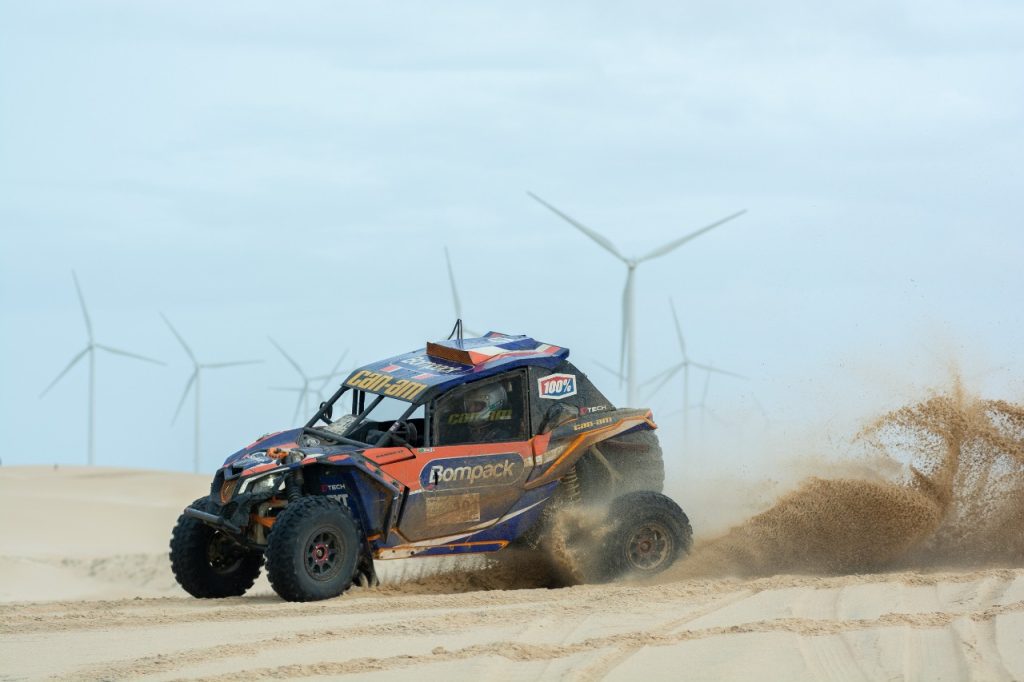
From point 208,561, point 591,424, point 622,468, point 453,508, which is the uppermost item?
point 591,424

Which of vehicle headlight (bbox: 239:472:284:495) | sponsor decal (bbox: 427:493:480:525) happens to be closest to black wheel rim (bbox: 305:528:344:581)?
vehicle headlight (bbox: 239:472:284:495)

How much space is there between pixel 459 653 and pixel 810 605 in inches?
125

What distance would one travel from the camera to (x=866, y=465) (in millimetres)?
14750

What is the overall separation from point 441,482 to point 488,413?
89cm

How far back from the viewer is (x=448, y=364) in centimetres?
1338

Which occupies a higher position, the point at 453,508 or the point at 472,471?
the point at 472,471

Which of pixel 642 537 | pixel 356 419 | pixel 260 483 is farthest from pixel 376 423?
pixel 642 537

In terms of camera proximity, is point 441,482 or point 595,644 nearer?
point 595,644

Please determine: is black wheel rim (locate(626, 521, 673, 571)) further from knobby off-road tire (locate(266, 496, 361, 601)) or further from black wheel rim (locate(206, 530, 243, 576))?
black wheel rim (locate(206, 530, 243, 576))

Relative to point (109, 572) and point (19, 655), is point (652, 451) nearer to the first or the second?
point (19, 655)

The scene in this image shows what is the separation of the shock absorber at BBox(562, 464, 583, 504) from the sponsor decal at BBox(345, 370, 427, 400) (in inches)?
68.0

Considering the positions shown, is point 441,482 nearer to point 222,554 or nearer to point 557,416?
point 557,416

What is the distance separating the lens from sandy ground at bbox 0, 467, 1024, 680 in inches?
323

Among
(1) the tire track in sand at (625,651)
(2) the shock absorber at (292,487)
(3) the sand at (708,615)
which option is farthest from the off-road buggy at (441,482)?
(1) the tire track in sand at (625,651)
